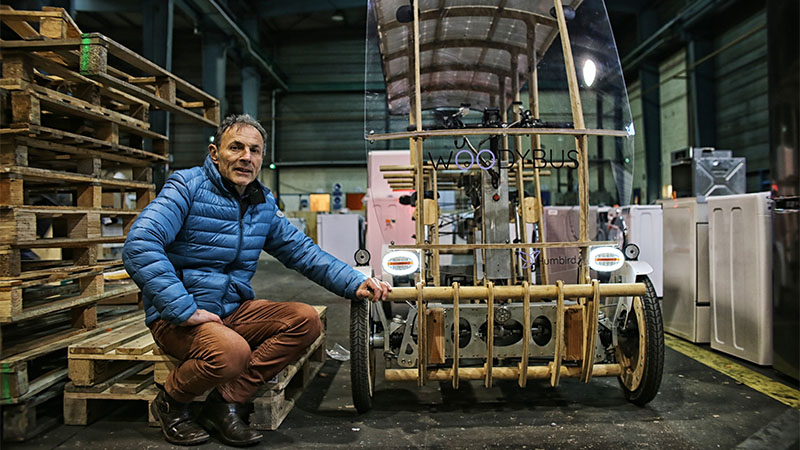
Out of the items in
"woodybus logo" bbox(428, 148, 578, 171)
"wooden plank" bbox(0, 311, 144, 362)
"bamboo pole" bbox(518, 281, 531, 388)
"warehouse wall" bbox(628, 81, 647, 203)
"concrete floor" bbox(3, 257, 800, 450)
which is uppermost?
"warehouse wall" bbox(628, 81, 647, 203)

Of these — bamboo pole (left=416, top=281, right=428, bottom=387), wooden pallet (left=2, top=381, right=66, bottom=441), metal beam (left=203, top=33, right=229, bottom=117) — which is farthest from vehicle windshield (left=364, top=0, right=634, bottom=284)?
metal beam (left=203, top=33, right=229, bottom=117)

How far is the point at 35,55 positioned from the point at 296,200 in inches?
676

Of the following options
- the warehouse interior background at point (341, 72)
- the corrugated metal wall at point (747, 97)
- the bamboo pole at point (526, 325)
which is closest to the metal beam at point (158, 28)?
the warehouse interior background at point (341, 72)

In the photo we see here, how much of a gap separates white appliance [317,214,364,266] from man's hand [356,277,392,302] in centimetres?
880

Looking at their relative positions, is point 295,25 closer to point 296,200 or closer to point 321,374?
point 296,200

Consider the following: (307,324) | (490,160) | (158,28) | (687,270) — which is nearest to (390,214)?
(687,270)

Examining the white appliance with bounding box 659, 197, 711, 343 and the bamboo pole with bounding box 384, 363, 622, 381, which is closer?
the bamboo pole with bounding box 384, 363, 622, 381

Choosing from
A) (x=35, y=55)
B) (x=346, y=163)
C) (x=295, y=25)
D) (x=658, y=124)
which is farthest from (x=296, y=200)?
(x=35, y=55)

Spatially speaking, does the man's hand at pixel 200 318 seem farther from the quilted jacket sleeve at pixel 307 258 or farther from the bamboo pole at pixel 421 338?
the bamboo pole at pixel 421 338

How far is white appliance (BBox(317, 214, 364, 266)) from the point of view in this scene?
455 inches

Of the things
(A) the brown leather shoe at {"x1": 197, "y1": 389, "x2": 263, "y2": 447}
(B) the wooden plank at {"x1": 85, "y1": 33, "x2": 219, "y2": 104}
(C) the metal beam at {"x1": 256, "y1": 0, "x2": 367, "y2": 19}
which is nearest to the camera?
(A) the brown leather shoe at {"x1": 197, "y1": 389, "x2": 263, "y2": 447}

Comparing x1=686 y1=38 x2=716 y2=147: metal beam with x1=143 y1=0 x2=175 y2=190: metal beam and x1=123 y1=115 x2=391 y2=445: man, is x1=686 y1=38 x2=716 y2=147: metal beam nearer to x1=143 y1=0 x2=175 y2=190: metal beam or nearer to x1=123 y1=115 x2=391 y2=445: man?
x1=123 y1=115 x2=391 y2=445: man

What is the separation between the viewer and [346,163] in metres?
19.3

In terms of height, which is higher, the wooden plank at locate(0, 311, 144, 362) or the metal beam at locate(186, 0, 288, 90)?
the metal beam at locate(186, 0, 288, 90)
